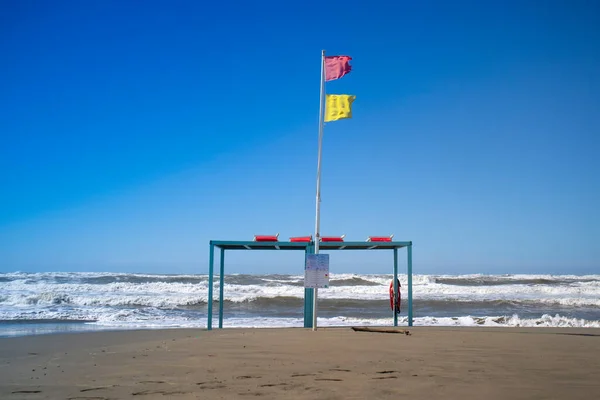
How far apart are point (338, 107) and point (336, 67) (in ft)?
3.46

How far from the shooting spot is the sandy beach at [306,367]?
5871mm

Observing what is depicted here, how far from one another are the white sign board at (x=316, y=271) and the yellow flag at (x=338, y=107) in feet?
11.5

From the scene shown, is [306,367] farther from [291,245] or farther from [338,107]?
[338,107]

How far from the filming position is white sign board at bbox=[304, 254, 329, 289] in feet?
40.0

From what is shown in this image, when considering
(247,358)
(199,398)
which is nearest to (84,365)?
(247,358)

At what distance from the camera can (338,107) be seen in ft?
42.4

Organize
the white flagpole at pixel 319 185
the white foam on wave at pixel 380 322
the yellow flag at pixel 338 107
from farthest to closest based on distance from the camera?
Result: the white foam on wave at pixel 380 322 < the yellow flag at pixel 338 107 < the white flagpole at pixel 319 185

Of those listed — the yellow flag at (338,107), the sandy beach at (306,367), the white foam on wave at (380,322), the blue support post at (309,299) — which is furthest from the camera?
the white foam on wave at (380,322)

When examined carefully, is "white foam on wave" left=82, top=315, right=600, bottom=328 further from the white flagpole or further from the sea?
the white flagpole

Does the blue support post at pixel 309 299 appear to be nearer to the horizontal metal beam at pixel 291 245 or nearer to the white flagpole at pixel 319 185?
the horizontal metal beam at pixel 291 245

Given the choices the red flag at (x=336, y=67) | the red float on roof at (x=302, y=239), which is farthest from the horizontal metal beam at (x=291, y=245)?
the red flag at (x=336, y=67)

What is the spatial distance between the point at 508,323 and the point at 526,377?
1156 centimetres

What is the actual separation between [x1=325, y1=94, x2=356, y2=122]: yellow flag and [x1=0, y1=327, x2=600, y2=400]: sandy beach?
5340mm

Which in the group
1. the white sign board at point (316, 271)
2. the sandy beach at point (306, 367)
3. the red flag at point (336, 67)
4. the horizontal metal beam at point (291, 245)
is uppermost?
the red flag at point (336, 67)
